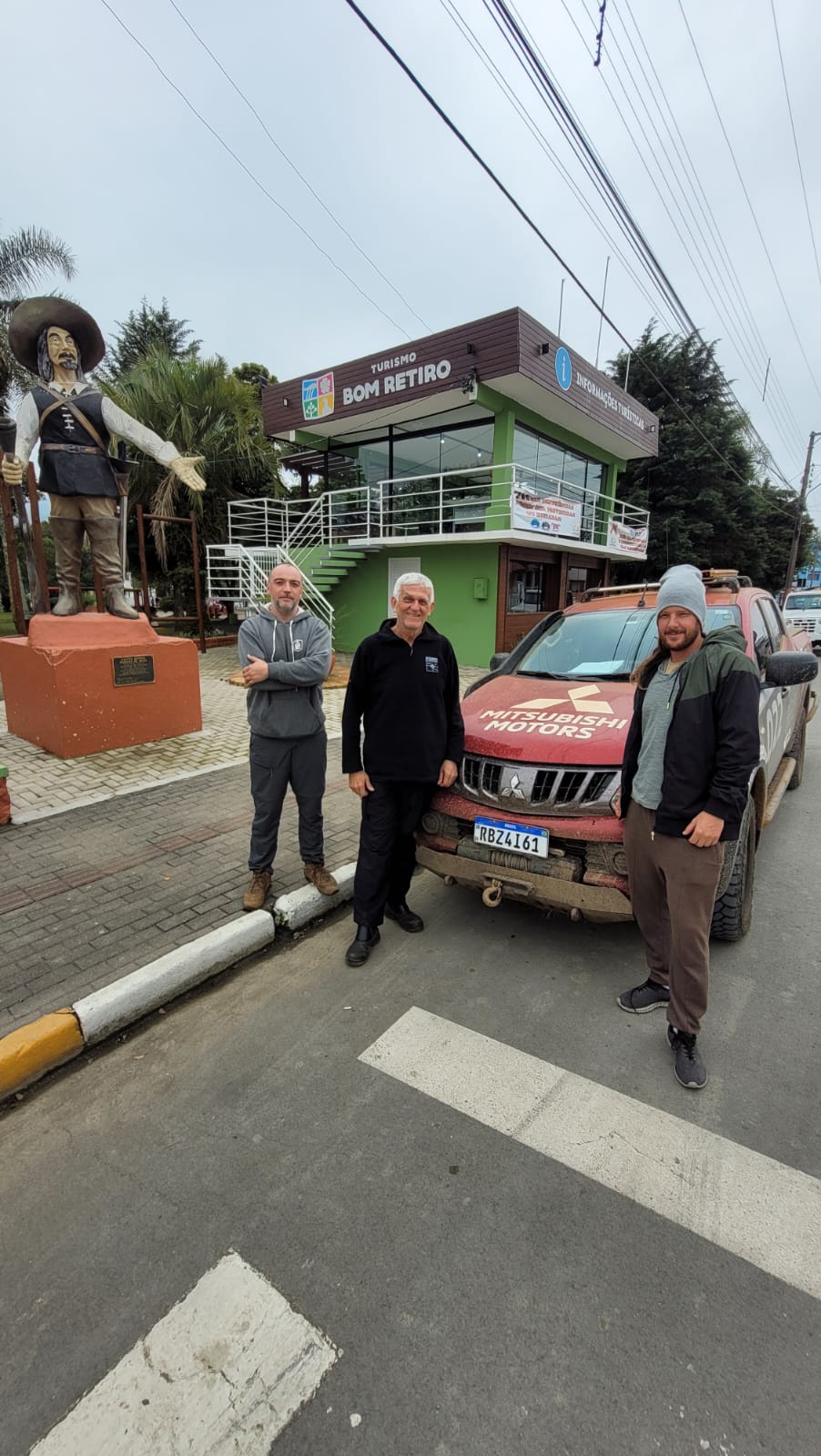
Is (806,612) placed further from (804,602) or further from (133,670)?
(133,670)

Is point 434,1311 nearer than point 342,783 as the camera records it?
Yes

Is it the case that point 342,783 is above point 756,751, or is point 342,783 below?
below

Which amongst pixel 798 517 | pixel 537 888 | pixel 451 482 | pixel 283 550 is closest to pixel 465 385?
pixel 451 482

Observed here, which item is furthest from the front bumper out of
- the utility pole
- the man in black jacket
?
the utility pole

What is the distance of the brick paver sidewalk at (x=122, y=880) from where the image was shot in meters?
3.10

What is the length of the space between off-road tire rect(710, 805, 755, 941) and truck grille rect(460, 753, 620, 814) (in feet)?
2.64

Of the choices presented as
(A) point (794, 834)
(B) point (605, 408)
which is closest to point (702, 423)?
(B) point (605, 408)

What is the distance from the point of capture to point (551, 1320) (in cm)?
166

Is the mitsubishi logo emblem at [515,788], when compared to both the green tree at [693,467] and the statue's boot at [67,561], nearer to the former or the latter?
the statue's boot at [67,561]

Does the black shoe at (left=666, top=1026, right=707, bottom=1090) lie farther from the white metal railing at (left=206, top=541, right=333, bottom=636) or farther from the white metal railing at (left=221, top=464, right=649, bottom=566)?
the white metal railing at (left=221, top=464, right=649, bottom=566)

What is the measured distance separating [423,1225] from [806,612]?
2230cm

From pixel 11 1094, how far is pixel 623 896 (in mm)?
2578

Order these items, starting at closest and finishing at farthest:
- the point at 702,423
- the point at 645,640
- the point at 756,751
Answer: the point at 756,751, the point at 645,640, the point at 702,423

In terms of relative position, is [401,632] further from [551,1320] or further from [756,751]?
[551,1320]
